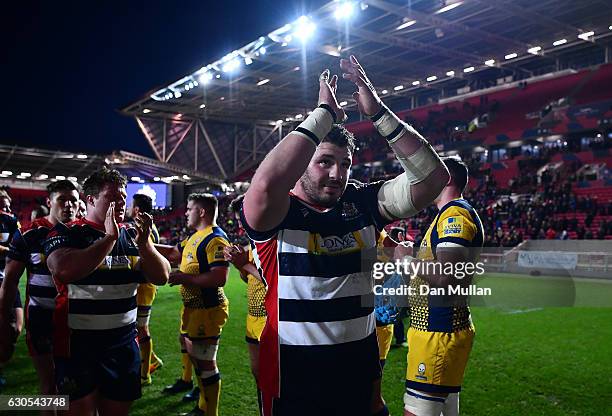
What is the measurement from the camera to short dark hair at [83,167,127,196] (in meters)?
3.55

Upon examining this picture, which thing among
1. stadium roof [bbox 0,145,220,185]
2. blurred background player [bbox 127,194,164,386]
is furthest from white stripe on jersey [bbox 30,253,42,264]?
stadium roof [bbox 0,145,220,185]

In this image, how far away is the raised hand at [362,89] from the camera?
242cm

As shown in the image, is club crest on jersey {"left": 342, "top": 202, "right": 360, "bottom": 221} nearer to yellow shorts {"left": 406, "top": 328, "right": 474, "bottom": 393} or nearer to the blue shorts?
yellow shorts {"left": 406, "top": 328, "right": 474, "bottom": 393}

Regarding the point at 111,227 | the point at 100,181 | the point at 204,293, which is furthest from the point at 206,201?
the point at 111,227

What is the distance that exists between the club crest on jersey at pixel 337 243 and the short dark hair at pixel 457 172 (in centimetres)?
189

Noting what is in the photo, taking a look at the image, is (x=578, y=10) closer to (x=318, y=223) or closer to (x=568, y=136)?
(x=568, y=136)

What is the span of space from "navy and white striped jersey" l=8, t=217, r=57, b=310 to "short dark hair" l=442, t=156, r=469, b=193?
Answer: 3.67 m

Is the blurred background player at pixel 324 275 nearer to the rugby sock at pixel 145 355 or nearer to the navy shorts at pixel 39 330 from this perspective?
the navy shorts at pixel 39 330

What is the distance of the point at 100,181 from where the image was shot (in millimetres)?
3557

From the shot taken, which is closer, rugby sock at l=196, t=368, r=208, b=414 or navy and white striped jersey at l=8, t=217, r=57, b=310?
navy and white striped jersey at l=8, t=217, r=57, b=310

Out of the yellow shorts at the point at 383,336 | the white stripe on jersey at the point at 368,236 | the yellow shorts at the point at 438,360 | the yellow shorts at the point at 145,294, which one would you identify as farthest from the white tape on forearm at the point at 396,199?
the yellow shorts at the point at 145,294

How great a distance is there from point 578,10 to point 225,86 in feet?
71.2

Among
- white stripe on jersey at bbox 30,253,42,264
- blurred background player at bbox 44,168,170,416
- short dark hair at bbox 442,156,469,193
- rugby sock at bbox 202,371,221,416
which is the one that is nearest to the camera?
blurred background player at bbox 44,168,170,416

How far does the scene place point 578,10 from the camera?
24.8 m
